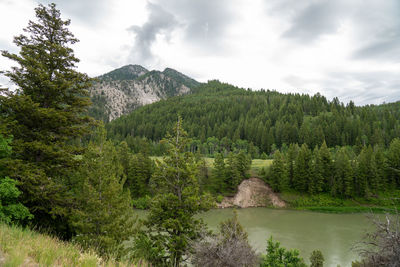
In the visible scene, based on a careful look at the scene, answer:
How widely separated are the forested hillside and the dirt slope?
4822cm

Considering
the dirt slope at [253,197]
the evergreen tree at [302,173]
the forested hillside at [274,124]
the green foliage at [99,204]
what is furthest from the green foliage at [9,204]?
the forested hillside at [274,124]

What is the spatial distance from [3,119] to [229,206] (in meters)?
49.4

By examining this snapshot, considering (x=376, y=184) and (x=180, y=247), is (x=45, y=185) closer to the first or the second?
(x=180, y=247)

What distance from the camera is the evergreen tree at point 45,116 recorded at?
10508 millimetres

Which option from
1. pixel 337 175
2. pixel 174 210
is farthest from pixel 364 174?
pixel 174 210

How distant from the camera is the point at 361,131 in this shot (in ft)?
349

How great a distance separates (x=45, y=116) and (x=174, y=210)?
9.82 metres

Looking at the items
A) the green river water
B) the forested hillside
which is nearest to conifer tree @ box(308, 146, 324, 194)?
A: the green river water

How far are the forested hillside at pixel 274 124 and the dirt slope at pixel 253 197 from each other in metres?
48.2

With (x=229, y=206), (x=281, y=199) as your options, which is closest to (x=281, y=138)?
(x=281, y=199)

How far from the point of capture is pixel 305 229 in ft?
119

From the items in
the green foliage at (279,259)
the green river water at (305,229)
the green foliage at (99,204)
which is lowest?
the green river water at (305,229)

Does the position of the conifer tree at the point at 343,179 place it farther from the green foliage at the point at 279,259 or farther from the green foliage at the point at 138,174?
the green foliage at the point at 138,174

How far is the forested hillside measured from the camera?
4168 inches
